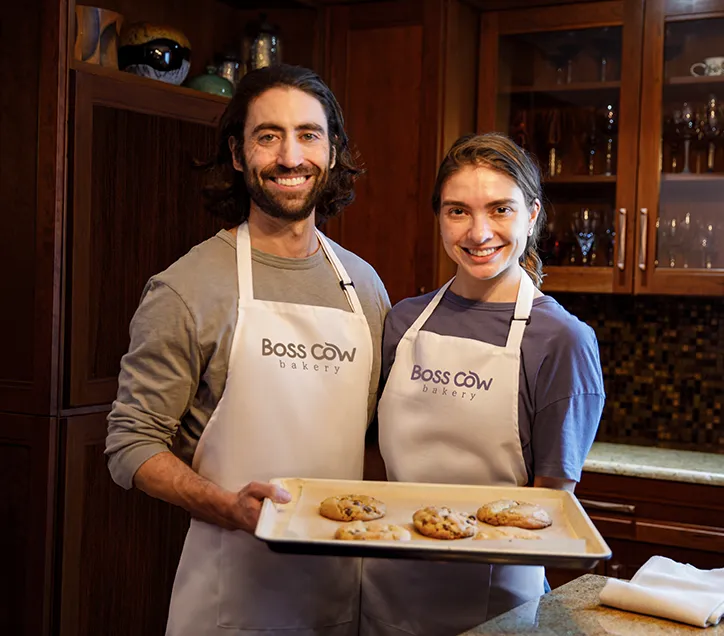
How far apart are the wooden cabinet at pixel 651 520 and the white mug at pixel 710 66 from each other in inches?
50.3

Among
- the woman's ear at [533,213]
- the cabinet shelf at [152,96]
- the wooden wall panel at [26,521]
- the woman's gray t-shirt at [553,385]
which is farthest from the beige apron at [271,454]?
the cabinet shelf at [152,96]

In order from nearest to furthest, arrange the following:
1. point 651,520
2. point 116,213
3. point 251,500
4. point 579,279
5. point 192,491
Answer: point 251,500
point 192,491
point 116,213
point 651,520
point 579,279

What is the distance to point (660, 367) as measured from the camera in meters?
3.42

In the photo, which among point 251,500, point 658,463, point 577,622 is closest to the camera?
point 577,622

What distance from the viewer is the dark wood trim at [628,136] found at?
310 centimetres

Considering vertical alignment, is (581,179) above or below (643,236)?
above

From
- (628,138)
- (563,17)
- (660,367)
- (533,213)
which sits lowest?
(660,367)

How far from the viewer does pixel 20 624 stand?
2523mm

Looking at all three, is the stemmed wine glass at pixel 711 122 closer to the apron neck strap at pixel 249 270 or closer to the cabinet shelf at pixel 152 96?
the cabinet shelf at pixel 152 96

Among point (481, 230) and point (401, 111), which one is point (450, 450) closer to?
point (481, 230)

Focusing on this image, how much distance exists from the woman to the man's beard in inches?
9.3

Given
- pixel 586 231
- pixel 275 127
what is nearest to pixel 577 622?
pixel 275 127

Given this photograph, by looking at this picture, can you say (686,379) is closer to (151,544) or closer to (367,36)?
(367,36)

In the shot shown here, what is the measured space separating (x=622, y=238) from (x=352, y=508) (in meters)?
1.87
